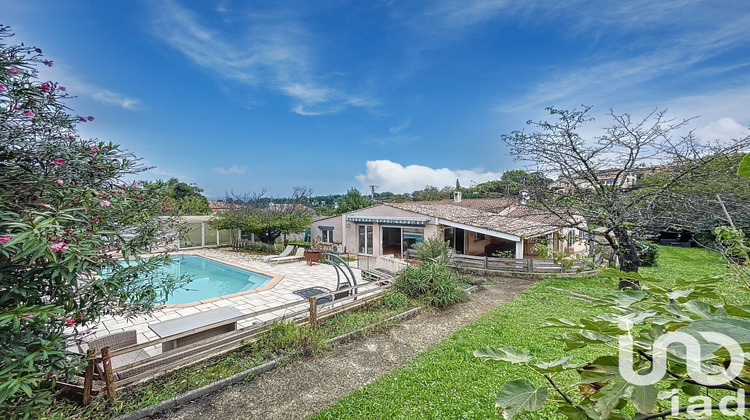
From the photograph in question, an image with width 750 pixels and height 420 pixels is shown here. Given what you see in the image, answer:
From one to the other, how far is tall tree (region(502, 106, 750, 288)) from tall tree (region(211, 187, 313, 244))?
18.3 meters

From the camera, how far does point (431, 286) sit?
35.0 feet

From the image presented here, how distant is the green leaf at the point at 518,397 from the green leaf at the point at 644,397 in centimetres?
24

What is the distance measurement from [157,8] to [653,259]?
2731 cm

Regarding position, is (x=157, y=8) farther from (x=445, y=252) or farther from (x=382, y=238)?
(x=382, y=238)

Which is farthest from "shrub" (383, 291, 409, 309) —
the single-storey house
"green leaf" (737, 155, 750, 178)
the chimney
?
"green leaf" (737, 155, 750, 178)

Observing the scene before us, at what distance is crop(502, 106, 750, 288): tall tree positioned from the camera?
27.7ft

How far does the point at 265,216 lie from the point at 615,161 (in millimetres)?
22776

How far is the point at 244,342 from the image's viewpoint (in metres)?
6.81

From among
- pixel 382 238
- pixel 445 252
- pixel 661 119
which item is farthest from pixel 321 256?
pixel 661 119

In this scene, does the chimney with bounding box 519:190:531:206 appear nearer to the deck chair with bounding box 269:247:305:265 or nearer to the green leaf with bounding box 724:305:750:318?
the green leaf with bounding box 724:305:750:318

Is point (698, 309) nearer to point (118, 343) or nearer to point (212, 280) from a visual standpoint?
point (118, 343)

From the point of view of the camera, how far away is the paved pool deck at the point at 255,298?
8977 mm

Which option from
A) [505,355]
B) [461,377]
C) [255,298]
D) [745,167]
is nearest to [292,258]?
[255,298]

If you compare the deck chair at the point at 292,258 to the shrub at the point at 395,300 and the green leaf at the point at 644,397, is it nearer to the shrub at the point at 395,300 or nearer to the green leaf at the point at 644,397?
the shrub at the point at 395,300
